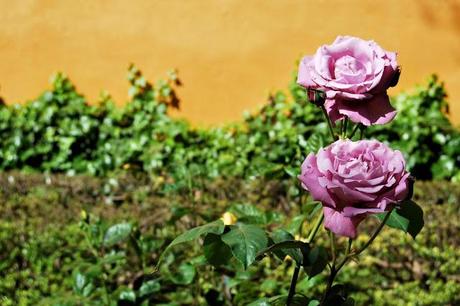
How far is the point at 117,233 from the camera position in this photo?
3014 millimetres

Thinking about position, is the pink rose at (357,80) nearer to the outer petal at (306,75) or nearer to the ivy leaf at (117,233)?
the outer petal at (306,75)

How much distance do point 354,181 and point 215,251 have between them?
49 centimetres

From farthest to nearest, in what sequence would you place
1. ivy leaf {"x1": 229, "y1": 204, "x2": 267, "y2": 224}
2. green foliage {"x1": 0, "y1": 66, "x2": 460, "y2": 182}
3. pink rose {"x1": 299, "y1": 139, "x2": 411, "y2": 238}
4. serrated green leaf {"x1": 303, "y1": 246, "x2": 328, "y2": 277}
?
green foliage {"x1": 0, "y1": 66, "x2": 460, "y2": 182} → ivy leaf {"x1": 229, "y1": 204, "x2": 267, "y2": 224} → serrated green leaf {"x1": 303, "y1": 246, "x2": 328, "y2": 277} → pink rose {"x1": 299, "y1": 139, "x2": 411, "y2": 238}

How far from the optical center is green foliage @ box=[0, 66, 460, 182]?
613 cm

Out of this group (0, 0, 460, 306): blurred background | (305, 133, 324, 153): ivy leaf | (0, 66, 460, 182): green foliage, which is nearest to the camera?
(305, 133, 324, 153): ivy leaf

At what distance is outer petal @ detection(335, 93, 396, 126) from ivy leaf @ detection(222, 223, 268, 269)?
353mm

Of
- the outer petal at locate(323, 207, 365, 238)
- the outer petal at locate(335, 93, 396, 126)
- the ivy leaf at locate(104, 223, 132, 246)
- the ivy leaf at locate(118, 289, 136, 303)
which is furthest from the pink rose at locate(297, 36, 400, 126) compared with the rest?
the ivy leaf at locate(118, 289, 136, 303)

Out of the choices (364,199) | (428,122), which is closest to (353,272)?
(428,122)

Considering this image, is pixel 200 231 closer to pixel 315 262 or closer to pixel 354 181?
pixel 315 262

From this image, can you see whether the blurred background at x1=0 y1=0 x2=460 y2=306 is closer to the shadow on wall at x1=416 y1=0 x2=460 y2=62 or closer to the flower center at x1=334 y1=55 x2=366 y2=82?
the shadow on wall at x1=416 y1=0 x2=460 y2=62

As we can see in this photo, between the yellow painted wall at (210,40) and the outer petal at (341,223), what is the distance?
447 cm

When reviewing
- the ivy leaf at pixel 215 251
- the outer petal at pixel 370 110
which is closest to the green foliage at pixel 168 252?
the ivy leaf at pixel 215 251

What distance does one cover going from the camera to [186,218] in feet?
16.0

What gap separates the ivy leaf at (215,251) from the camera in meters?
2.06
